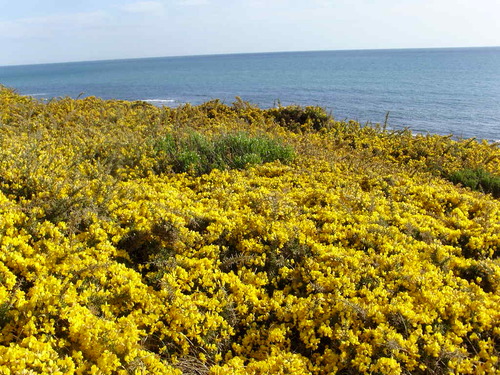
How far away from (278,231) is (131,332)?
236cm

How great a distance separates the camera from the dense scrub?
3.32 metres

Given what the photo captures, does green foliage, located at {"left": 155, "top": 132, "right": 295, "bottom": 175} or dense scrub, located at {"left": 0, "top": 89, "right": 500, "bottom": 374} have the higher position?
green foliage, located at {"left": 155, "top": 132, "right": 295, "bottom": 175}

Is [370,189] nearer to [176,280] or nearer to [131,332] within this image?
[176,280]

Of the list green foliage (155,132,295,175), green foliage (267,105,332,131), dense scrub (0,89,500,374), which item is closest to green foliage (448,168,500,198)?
dense scrub (0,89,500,374)

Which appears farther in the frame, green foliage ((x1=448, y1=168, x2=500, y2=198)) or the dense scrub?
green foliage ((x1=448, y1=168, x2=500, y2=198))

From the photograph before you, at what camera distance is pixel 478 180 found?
8945 mm

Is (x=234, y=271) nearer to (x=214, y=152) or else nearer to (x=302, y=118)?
(x=214, y=152)

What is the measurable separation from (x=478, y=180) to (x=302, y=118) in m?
7.22

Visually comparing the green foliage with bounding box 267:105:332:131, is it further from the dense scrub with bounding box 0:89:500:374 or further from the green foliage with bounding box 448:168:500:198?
the dense scrub with bounding box 0:89:500:374

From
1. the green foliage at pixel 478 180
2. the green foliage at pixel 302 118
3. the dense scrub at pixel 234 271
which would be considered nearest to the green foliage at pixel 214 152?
the dense scrub at pixel 234 271

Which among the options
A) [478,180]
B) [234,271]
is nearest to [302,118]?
[478,180]

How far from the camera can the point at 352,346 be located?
3570 mm

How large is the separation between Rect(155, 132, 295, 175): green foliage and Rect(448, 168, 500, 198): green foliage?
423cm

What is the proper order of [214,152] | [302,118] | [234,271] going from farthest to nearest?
[302,118] → [214,152] → [234,271]
